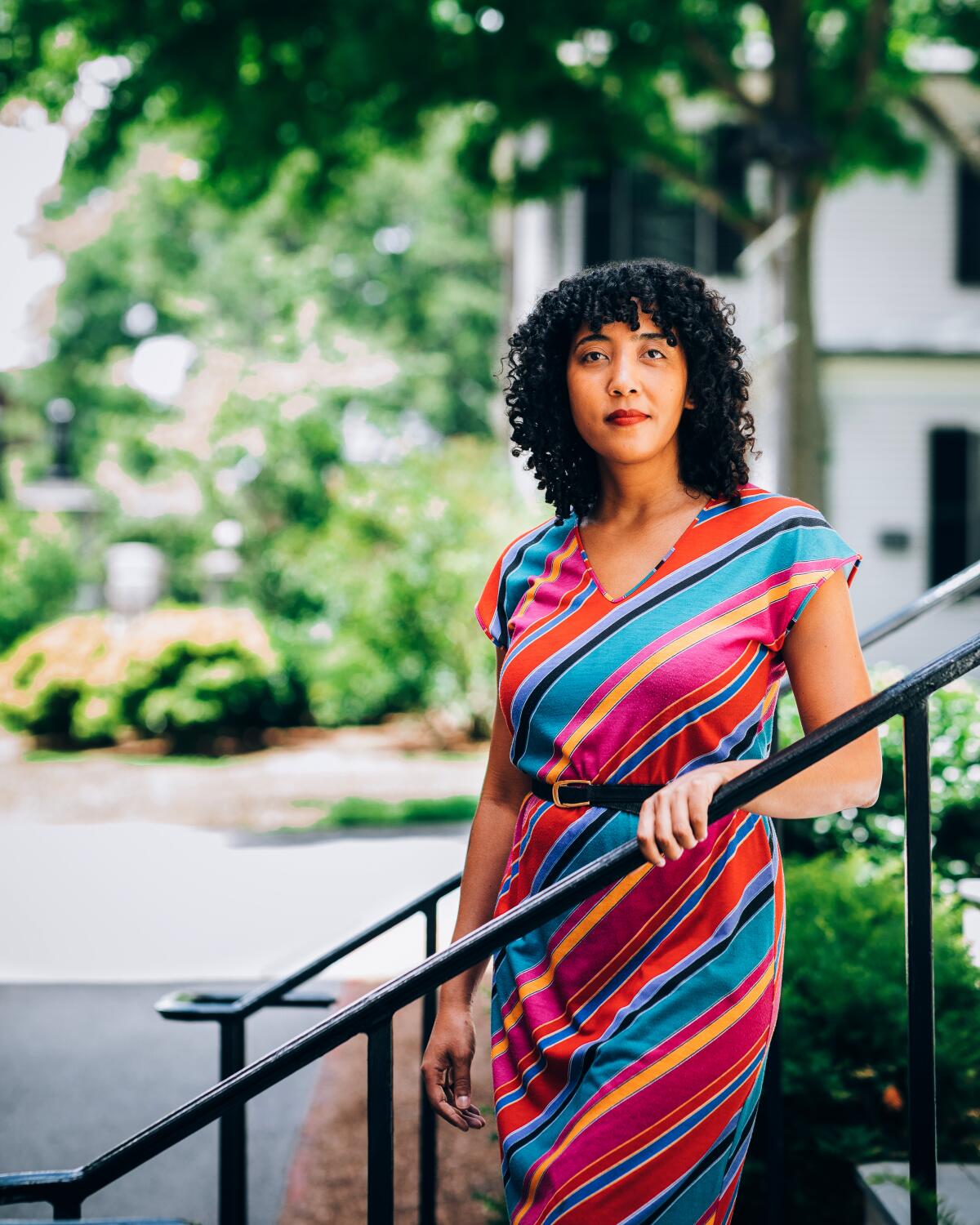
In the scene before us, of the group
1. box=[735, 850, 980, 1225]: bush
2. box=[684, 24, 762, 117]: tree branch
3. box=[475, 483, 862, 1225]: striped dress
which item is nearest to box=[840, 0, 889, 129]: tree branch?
box=[684, 24, 762, 117]: tree branch

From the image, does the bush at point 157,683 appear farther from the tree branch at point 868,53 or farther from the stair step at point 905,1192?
the stair step at point 905,1192

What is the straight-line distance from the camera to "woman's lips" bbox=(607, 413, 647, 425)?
67.8 inches

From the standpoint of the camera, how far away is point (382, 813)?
9867 millimetres

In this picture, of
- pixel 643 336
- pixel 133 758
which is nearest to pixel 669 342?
pixel 643 336

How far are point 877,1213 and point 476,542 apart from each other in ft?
33.9

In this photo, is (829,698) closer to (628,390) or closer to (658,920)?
(658,920)

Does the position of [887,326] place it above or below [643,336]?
above

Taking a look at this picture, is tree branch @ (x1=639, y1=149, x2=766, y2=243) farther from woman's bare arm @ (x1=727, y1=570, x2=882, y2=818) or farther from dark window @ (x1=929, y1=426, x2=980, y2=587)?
woman's bare arm @ (x1=727, y1=570, x2=882, y2=818)

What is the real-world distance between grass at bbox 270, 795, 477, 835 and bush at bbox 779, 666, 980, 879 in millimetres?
5355

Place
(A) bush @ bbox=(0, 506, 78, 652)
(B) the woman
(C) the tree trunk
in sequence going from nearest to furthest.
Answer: (B) the woman
(C) the tree trunk
(A) bush @ bbox=(0, 506, 78, 652)

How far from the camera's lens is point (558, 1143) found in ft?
5.15

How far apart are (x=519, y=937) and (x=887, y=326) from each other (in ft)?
46.6

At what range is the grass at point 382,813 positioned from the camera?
31.0 ft

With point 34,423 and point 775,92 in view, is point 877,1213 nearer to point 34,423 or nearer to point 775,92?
point 775,92
